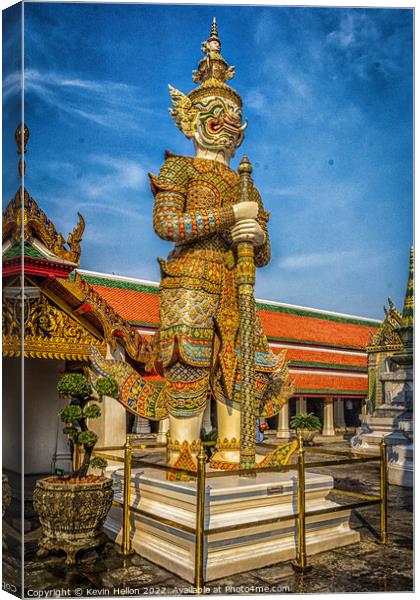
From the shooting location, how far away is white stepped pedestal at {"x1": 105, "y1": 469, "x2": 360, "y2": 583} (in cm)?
407

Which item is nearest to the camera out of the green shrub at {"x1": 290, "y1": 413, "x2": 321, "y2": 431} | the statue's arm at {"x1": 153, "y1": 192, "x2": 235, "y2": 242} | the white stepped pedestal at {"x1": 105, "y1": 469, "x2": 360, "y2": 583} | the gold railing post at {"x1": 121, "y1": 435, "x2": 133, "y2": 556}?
the white stepped pedestal at {"x1": 105, "y1": 469, "x2": 360, "y2": 583}

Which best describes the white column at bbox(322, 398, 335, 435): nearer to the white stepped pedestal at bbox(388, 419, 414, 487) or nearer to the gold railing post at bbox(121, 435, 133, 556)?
the white stepped pedestal at bbox(388, 419, 414, 487)

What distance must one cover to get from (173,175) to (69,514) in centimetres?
279

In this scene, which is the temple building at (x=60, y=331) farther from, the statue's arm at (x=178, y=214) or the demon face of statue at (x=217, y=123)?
the demon face of statue at (x=217, y=123)

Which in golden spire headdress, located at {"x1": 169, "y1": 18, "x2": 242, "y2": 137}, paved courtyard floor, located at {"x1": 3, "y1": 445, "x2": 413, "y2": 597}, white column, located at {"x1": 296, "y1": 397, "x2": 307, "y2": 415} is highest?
golden spire headdress, located at {"x1": 169, "y1": 18, "x2": 242, "y2": 137}

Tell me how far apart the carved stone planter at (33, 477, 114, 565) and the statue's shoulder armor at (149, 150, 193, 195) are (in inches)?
95.9

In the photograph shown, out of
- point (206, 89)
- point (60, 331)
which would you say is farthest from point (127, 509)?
point (206, 89)

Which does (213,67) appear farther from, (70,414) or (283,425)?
(283,425)

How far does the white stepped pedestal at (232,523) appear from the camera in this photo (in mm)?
4070

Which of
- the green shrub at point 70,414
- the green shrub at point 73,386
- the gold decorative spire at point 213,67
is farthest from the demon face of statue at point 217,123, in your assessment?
the green shrub at point 70,414

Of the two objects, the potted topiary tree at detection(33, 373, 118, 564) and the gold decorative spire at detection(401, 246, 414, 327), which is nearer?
the potted topiary tree at detection(33, 373, 118, 564)

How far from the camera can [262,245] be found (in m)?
5.27

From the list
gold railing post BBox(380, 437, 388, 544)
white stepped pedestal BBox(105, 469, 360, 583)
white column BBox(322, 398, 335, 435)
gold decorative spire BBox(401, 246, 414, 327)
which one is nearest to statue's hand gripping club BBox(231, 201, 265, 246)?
white stepped pedestal BBox(105, 469, 360, 583)

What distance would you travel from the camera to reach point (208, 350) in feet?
16.0
